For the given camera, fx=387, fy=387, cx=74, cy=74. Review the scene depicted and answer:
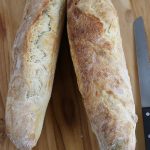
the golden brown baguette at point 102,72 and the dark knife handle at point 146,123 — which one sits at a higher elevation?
the golden brown baguette at point 102,72

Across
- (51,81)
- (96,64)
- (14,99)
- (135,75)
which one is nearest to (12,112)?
(14,99)

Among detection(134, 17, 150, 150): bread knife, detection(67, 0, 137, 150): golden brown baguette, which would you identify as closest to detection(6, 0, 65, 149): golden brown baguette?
detection(67, 0, 137, 150): golden brown baguette

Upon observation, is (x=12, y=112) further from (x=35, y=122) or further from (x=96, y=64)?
(x=96, y=64)

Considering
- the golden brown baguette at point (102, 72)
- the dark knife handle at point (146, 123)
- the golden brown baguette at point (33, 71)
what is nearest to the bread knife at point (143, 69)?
the dark knife handle at point (146, 123)

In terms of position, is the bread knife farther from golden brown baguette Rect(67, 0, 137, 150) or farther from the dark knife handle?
golden brown baguette Rect(67, 0, 137, 150)

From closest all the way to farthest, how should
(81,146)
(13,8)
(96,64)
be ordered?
(96,64), (81,146), (13,8)

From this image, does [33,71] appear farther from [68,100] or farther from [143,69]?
[143,69]

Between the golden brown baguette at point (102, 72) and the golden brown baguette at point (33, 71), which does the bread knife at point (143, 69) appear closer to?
the golden brown baguette at point (102, 72)
